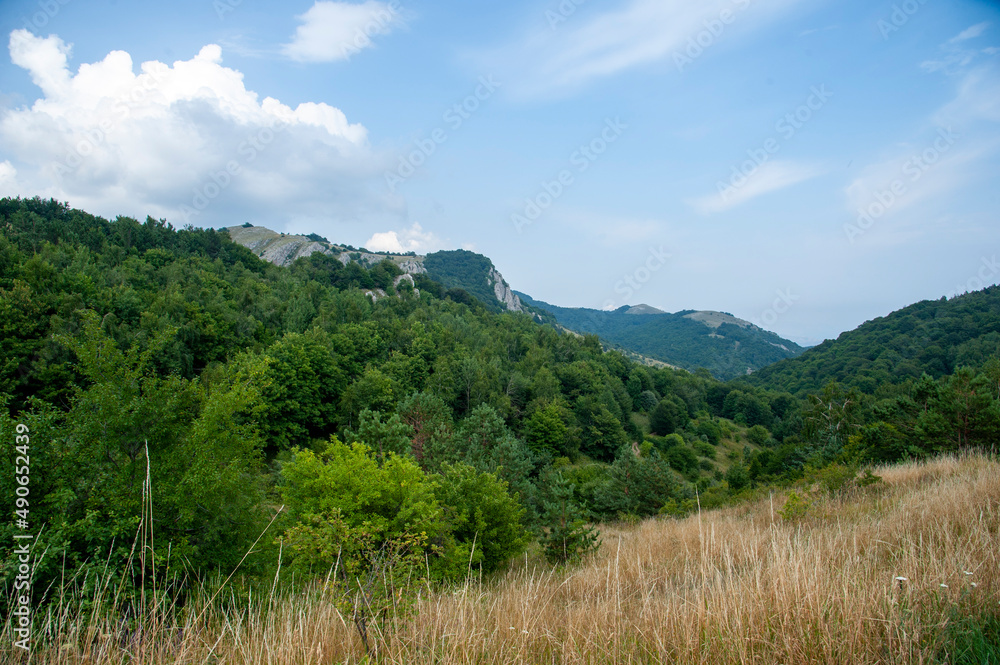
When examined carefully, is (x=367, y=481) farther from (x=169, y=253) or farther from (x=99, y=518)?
(x=169, y=253)

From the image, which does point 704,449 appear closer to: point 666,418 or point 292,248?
point 666,418

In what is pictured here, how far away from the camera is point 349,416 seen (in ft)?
156

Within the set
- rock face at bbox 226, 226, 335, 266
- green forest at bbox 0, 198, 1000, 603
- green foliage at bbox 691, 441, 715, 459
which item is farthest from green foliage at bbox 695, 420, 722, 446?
rock face at bbox 226, 226, 335, 266

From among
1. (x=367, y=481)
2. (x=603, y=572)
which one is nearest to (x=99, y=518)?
(x=603, y=572)

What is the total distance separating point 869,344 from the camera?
107 meters

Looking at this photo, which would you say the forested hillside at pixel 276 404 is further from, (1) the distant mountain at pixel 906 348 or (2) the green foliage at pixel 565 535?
(1) the distant mountain at pixel 906 348

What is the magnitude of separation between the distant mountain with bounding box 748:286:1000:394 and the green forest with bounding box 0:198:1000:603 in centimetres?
85

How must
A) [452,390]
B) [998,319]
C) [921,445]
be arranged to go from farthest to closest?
1. [998,319]
2. [452,390]
3. [921,445]

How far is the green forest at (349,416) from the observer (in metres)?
7.68

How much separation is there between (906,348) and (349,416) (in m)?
122

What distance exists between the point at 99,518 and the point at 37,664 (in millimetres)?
5650

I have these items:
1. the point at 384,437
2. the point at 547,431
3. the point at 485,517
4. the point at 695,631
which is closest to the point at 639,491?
the point at 485,517

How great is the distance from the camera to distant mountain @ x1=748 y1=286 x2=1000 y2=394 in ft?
276

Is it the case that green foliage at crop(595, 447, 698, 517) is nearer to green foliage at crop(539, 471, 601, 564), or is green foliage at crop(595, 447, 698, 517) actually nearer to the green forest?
the green forest
